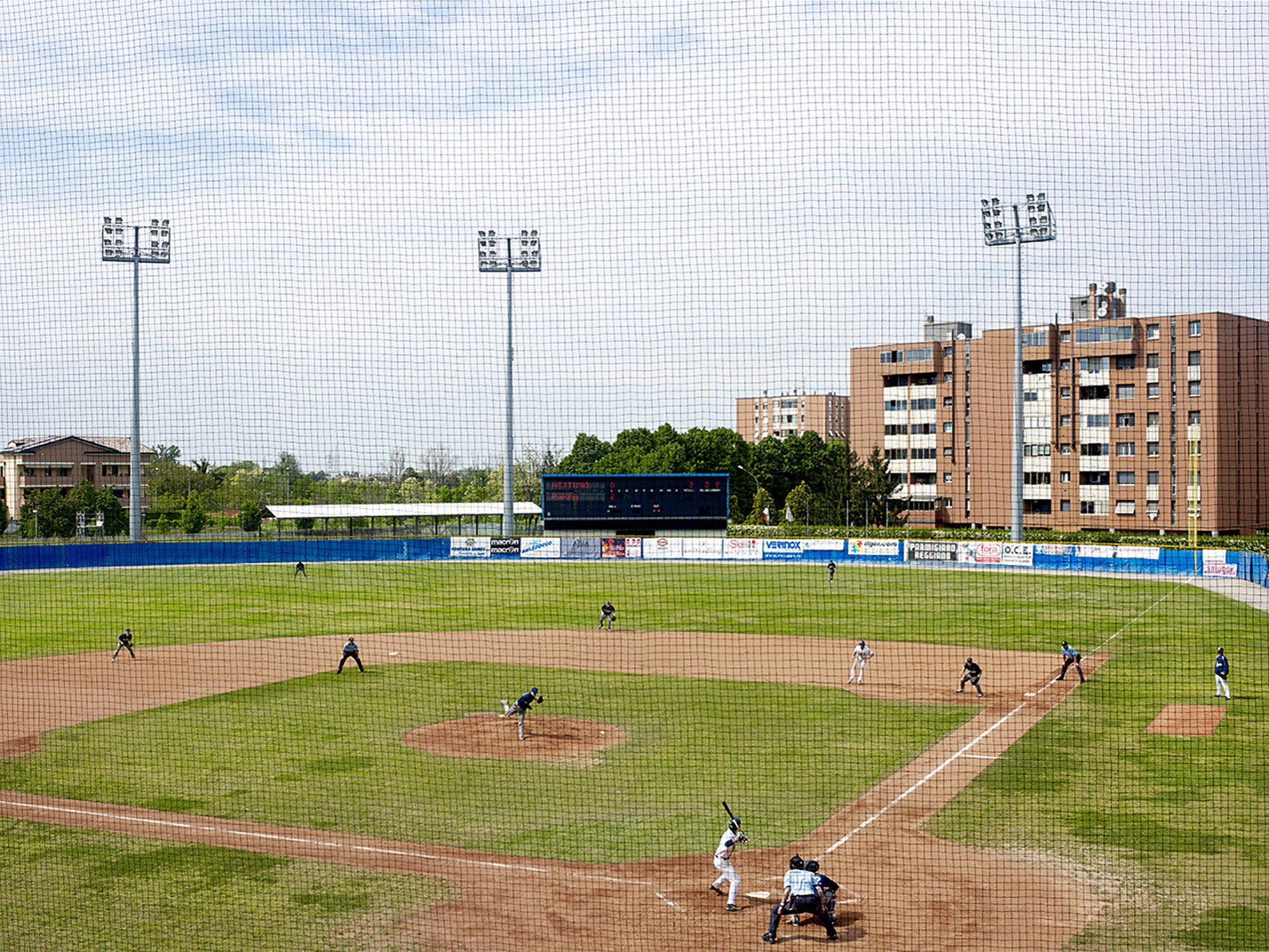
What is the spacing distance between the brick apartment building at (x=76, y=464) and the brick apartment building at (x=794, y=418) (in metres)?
42.5

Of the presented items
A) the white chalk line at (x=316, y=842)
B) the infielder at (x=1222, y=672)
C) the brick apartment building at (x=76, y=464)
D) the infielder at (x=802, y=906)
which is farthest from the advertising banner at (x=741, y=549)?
the infielder at (x=802, y=906)

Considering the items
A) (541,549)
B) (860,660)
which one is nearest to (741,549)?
(541,549)

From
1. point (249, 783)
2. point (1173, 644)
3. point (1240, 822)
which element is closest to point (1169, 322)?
point (1173, 644)

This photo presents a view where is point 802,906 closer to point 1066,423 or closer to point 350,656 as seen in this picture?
point 350,656

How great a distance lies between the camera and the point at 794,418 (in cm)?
10075

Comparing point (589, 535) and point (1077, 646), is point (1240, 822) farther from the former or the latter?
point (589, 535)

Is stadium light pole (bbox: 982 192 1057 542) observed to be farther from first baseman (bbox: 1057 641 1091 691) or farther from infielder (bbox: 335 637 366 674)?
infielder (bbox: 335 637 366 674)

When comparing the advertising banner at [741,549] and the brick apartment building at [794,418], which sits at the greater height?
the brick apartment building at [794,418]

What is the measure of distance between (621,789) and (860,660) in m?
10.6

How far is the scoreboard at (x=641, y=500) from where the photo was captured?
51656mm

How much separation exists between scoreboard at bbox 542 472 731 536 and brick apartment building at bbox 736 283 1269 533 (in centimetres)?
1092

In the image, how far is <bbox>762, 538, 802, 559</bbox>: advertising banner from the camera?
178 ft

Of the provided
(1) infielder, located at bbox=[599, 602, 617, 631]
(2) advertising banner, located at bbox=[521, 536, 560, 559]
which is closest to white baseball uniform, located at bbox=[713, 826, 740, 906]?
(1) infielder, located at bbox=[599, 602, 617, 631]

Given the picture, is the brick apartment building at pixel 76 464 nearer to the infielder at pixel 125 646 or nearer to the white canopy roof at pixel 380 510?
the white canopy roof at pixel 380 510
